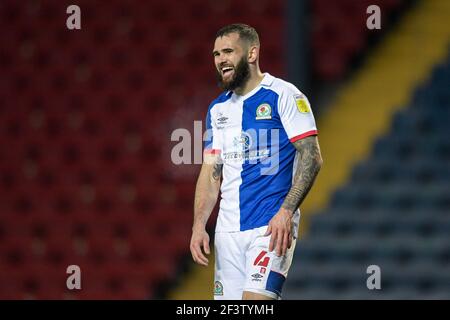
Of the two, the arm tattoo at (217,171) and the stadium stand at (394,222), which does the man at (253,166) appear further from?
the stadium stand at (394,222)

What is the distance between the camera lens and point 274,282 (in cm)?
422

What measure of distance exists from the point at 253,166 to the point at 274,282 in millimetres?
499

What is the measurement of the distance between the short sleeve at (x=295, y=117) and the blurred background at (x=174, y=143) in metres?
3.68

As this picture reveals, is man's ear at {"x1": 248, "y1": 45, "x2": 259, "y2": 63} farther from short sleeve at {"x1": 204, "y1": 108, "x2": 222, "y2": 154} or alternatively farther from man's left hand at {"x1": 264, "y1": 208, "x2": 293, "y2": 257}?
man's left hand at {"x1": 264, "y1": 208, "x2": 293, "y2": 257}

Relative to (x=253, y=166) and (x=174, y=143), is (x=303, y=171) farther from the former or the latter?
(x=174, y=143)

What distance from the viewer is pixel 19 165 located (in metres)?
9.31

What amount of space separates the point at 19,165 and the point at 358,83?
3167 mm

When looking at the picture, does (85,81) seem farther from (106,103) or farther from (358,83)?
(358,83)

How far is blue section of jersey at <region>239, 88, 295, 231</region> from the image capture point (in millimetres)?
4289

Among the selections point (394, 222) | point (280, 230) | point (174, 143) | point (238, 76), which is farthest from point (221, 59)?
point (174, 143)

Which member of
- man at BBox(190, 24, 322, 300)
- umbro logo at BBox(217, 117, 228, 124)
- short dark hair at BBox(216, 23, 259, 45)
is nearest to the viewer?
man at BBox(190, 24, 322, 300)

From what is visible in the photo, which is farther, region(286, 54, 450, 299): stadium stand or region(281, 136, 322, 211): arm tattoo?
region(286, 54, 450, 299): stadium stand

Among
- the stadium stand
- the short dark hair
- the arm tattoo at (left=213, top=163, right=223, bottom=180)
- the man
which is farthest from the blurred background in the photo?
the short dark hair

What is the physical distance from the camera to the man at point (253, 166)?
166 inches
